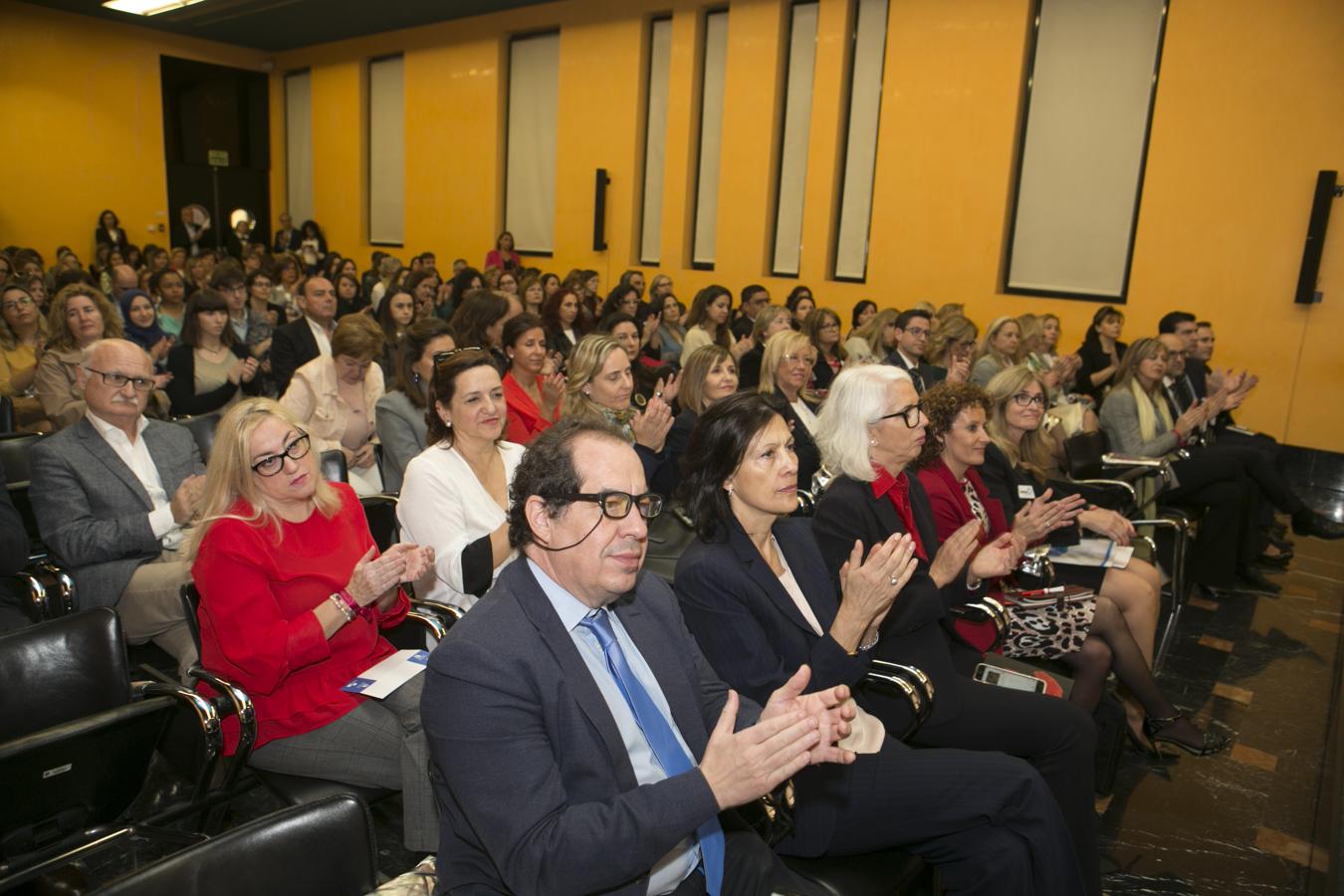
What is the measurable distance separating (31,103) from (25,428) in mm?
12197

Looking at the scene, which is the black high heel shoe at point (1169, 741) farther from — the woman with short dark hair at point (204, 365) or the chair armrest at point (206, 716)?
the woman with short dark hair at point (204, 365)

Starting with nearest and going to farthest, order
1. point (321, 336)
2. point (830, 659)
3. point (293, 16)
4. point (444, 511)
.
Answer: point (830, 659)
point (444, 511)
point (321, 336)
point (293, 16)

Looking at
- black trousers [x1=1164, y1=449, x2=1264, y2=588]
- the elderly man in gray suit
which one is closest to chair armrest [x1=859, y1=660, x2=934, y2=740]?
the elderly man in gray suit

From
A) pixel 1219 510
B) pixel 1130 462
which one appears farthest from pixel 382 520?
pixel 1219 510

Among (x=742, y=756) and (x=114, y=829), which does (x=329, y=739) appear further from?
(x=742, y=756)

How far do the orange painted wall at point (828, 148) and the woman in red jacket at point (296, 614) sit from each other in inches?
316

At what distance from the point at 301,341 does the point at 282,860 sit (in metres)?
4.80

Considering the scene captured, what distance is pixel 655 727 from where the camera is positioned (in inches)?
64.5

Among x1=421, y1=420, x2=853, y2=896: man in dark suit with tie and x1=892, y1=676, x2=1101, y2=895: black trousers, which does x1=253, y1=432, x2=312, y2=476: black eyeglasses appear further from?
x1=892, y1=676, x2=1101, y2=895: black trousers

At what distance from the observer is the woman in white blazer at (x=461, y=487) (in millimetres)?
2676

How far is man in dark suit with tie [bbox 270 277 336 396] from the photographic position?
559 cm

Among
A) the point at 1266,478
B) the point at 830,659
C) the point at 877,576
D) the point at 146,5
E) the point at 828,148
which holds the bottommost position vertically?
the point at 1266,478

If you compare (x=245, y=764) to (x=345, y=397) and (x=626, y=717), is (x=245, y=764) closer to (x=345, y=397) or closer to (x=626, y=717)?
(x=626, y=717)

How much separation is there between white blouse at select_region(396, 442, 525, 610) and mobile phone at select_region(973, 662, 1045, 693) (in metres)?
1.50
